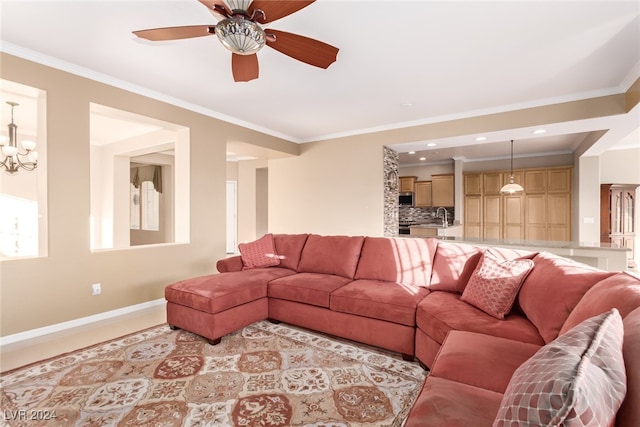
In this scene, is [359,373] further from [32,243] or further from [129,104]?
[32,243]

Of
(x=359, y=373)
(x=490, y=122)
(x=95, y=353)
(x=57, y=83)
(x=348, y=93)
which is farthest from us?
(x=490, y=122)

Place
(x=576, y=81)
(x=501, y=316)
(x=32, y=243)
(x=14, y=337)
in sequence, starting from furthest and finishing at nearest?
(x=32, y=243)
(x=576, y=81)
(x=14, y=337)
(x=501, y=316)

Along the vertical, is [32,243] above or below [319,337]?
above

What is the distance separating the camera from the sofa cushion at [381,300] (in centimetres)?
250

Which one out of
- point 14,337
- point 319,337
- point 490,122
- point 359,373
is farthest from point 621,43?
point 14,337

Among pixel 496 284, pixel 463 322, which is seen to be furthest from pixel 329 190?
pixel 463 322

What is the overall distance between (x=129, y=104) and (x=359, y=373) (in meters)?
3.78

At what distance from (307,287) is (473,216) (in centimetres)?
601

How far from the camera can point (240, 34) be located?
74.0 inches

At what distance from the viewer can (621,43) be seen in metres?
2.64

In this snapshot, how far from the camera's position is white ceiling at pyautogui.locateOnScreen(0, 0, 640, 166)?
2.26 metres

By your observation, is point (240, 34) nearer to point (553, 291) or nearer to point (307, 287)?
point (307, 287)

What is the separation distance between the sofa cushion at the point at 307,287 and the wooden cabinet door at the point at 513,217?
575cm

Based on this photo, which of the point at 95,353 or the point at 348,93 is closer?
the point at 95,353
